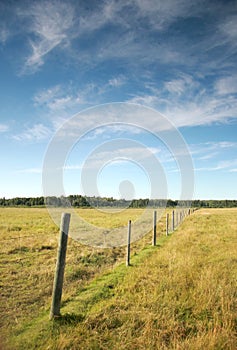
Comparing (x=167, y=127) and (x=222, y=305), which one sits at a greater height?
(x=167, y=127)

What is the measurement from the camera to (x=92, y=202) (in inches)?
956

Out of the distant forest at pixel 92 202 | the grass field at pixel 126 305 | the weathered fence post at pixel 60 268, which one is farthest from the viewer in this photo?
the distant forest at pixel 92 202

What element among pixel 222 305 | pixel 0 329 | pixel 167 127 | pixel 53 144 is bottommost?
pixel 0 329

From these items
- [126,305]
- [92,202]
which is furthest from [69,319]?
[92,202]

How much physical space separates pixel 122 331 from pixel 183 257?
5.56 metres

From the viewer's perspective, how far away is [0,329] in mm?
4867

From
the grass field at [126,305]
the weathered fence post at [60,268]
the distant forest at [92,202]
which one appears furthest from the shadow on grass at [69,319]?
the distant forest at [92,202]

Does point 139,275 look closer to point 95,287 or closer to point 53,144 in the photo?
point 95,287

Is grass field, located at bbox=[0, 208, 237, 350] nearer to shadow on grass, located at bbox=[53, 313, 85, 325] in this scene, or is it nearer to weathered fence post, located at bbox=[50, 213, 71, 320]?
shadow on grass, located at bbox=[53, 313, 85, 325]

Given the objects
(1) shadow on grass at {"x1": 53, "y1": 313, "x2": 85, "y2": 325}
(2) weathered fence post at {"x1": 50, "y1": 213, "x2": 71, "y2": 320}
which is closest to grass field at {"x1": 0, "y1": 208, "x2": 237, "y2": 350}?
(1) shadow on grass at {"x1": 53, "y1": 313, "x2": 85, "y2": 325}

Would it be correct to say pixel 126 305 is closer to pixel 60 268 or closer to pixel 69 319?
pixel 69 319

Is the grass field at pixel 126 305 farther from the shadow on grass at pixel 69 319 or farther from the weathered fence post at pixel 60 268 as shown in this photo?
the weathered fence post at pixel 60 268

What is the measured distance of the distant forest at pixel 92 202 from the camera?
1899cm

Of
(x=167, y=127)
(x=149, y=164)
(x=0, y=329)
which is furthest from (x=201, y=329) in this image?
(x=149, y=164)
